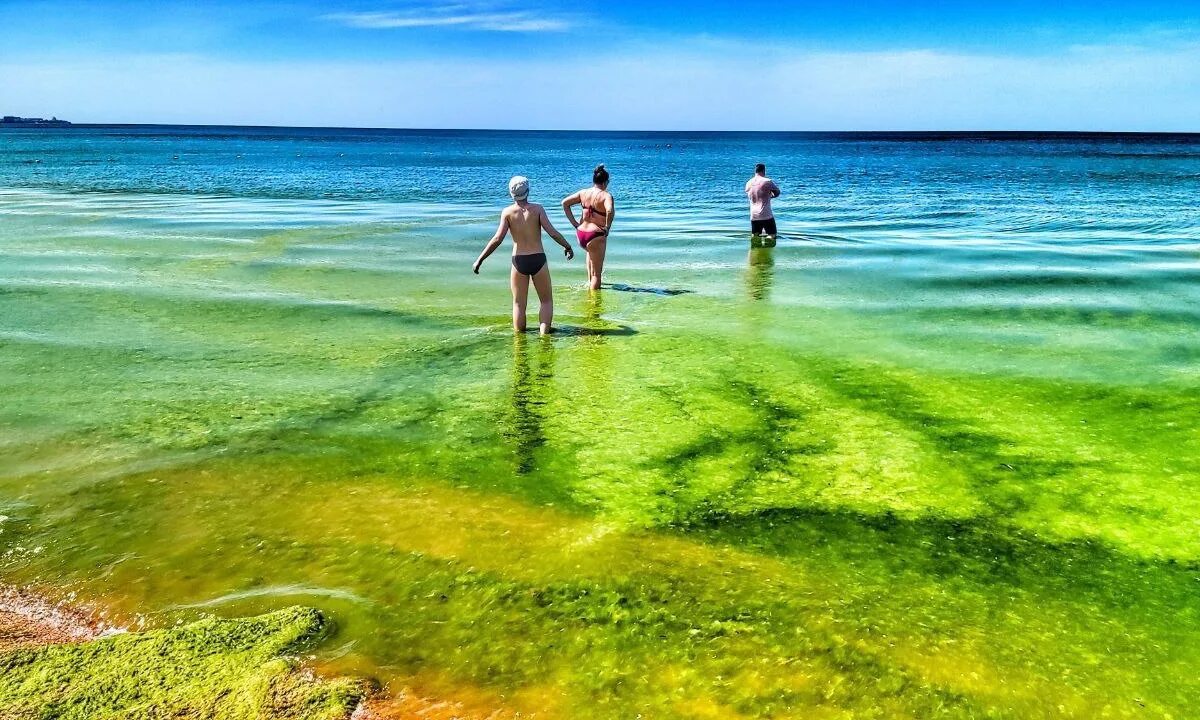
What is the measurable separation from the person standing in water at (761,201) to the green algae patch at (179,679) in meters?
15.4

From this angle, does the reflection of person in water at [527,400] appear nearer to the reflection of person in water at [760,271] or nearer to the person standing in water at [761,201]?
the reflection of person in water at [760,271]

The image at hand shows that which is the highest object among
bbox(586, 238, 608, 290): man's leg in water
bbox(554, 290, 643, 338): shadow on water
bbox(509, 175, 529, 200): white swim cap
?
bbox(509, 175, 529, 200): white swim cap

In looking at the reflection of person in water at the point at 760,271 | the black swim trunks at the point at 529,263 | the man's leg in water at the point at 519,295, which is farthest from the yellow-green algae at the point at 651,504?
the reflection of person in water at the point at 760,271

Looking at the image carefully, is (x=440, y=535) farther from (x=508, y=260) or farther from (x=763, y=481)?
(x=508, y=260)

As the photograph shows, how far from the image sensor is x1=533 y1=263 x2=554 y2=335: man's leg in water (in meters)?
9.55

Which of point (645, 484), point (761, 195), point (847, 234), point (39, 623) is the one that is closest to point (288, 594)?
point (39, 623)

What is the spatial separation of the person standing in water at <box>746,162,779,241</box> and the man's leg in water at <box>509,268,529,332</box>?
931 cm

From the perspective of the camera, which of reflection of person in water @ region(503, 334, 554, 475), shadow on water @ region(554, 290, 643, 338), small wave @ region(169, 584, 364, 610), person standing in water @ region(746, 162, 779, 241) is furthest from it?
person standing in water @ region(746, 162, 779, 241)

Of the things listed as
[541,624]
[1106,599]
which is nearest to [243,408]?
[541,624]

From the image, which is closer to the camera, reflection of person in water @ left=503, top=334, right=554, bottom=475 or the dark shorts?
reflection of person in water @ left=503, top=334, right=554, bottom=475

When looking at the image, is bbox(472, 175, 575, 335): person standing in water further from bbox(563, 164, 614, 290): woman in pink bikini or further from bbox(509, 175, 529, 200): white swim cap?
bbox(563, 164, 614, 290): woman in pink bikini

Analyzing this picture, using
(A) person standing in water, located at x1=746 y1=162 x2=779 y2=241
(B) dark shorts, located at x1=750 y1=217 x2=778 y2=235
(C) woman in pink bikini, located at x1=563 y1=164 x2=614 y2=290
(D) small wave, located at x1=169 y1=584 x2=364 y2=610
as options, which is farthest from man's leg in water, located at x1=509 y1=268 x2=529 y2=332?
(B) dark shorts, located at x1=750 y1=217 x2=778 y2=235

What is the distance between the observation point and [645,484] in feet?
18.7

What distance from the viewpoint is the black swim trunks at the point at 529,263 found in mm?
9398
